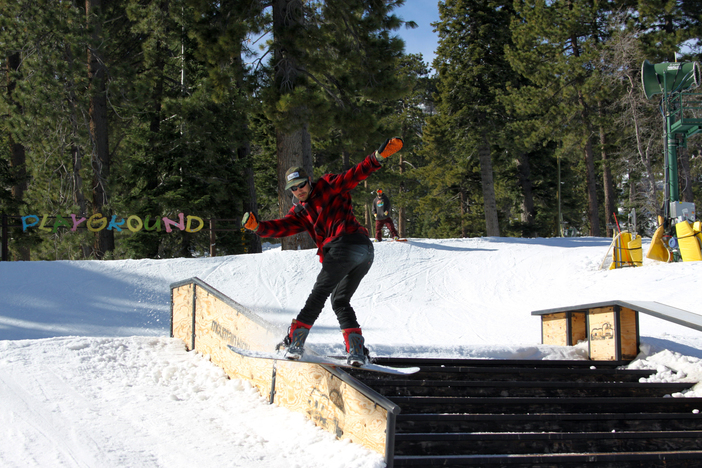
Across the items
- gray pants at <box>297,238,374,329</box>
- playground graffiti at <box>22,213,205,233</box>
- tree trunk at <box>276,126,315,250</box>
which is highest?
tree trunk at <box>276,126,315,250</box>

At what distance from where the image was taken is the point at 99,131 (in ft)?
57.0

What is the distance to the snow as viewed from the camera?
3775 mm

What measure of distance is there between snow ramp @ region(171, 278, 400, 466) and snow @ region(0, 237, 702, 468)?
0.36 ft

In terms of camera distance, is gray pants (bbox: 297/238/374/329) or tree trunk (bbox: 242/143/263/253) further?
tree trunk (bbox: 242/143/263/253)

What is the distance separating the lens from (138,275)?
1163 centimetres

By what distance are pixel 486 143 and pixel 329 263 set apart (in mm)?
21268

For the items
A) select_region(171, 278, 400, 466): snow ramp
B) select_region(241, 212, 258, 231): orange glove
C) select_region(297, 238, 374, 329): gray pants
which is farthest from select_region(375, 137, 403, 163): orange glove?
select_region(171, 278, 400, 466): snow ramp

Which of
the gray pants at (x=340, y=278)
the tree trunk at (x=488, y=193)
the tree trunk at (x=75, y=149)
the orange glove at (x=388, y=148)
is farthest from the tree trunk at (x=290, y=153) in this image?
the tree trunk at (x=488, y=193)

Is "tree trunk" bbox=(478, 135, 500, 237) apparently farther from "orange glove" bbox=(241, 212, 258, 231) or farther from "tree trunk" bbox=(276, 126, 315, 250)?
"orange glove" bbox=(241, 212, 258, 231)

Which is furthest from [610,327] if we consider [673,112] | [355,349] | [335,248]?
[673,112]

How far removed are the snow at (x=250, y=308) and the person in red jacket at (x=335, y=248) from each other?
0.73 m

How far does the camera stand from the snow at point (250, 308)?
3775 mm

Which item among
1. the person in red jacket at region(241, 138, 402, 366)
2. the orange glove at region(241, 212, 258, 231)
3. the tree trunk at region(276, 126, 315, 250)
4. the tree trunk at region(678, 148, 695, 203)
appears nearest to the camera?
the person in red jacket at region(241, 138, 402, 366)

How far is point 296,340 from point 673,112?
1414 centimetres
